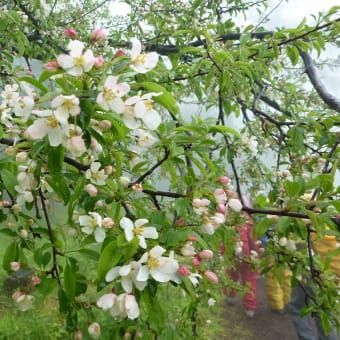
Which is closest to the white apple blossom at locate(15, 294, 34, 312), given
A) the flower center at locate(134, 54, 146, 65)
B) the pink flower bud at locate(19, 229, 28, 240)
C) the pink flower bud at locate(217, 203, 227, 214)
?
the pink flower bud at locate(19, 229, 28, 240)

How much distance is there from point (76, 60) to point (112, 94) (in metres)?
0.07

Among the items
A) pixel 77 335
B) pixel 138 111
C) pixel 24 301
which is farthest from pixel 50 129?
pixel 77 335

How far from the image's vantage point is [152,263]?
1.87 feet

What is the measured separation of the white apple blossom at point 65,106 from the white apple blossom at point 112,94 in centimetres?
3

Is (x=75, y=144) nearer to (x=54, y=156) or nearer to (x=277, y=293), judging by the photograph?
(x=54, y=156)

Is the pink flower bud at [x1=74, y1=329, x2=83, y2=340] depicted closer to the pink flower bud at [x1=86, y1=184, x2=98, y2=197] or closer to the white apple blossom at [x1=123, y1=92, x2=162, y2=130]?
the pink flower bud at [x1=86, y1=184, x2=98, y2=197]

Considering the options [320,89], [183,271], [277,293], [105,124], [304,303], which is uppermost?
[105,124]

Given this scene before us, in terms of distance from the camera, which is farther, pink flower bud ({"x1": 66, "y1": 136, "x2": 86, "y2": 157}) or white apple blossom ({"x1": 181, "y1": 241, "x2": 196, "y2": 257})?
white apple blossom ({"x1": 181, "y1": 241, "x2": 196, "y2": 257})

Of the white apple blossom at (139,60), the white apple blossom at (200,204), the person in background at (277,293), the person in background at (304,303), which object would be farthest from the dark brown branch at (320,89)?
the person in background at (277,293)

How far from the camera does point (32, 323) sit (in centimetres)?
274

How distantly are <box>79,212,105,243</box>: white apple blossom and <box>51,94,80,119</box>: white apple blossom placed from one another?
21 centimetres

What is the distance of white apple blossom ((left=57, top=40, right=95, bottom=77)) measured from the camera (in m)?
0.51

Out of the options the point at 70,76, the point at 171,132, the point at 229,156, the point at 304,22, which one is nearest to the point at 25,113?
the point at 70,76

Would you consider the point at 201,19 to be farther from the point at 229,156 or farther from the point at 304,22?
the point at 229,156
